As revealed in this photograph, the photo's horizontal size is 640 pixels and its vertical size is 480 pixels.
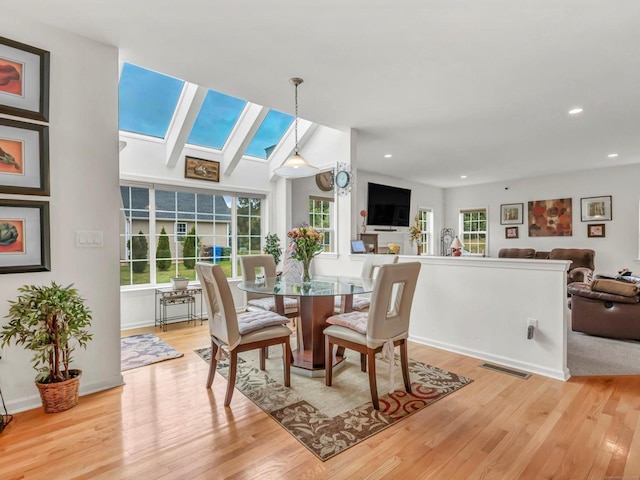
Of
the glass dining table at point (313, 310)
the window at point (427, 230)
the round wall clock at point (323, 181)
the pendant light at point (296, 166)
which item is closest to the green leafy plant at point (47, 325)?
the glass dining table at point (313, 310)

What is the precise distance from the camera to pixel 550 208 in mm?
7227

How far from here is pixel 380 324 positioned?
89.0 inches

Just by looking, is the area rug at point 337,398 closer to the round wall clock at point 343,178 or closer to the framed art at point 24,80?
the round wall clock at point 343,178

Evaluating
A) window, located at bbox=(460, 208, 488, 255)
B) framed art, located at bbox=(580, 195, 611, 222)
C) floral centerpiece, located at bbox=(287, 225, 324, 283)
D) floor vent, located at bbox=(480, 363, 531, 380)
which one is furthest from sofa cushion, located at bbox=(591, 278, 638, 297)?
window, located at bbox=(460, 208, 488, 255)

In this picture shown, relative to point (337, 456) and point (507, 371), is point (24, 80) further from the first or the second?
point (507, 371)

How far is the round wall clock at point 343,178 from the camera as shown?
431 centimetres

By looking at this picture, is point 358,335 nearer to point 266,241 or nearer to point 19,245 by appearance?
point 19,245

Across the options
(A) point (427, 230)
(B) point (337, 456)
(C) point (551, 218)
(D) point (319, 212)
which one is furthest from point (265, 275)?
(C) point (551, 218)

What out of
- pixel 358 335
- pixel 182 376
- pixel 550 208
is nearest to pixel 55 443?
pixel 182 376

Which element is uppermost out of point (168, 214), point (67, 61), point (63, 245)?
point (67, 61)

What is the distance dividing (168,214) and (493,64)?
4186 mm

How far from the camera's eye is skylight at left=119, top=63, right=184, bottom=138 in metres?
3.66

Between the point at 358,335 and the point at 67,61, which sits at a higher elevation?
the point at 67,61

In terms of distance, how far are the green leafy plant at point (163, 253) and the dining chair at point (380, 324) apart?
10.1 feet
